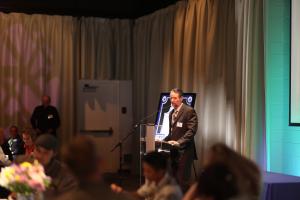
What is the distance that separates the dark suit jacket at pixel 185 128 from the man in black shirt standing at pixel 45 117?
3583 mm

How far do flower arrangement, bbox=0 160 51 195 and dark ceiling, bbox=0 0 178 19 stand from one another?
6845 millimetres

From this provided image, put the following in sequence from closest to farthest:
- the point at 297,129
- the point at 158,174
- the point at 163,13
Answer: the point at 158,174 < the point at 297,129 < the point at 163,13

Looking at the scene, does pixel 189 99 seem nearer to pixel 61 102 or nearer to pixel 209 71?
pixel 209 71

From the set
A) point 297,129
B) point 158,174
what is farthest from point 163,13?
point 158,174

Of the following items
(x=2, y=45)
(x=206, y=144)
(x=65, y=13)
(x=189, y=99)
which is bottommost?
(x=206, y=144)

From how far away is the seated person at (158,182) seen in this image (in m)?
2.89

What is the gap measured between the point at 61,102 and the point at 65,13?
1.70 meters

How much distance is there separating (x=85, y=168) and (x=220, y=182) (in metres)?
0.56

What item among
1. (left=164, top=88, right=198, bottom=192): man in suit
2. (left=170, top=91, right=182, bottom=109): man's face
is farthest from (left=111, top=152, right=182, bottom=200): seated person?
(left=170, top=91, right=182, bottom=109): man's face

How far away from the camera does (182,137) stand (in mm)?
6184

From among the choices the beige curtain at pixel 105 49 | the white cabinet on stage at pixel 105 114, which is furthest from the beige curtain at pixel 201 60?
the beige curtain at pixel 105 49

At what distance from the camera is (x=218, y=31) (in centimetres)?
754

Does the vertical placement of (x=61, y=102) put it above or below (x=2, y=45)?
below

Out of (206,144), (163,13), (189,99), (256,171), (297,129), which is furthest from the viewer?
(163,13)
